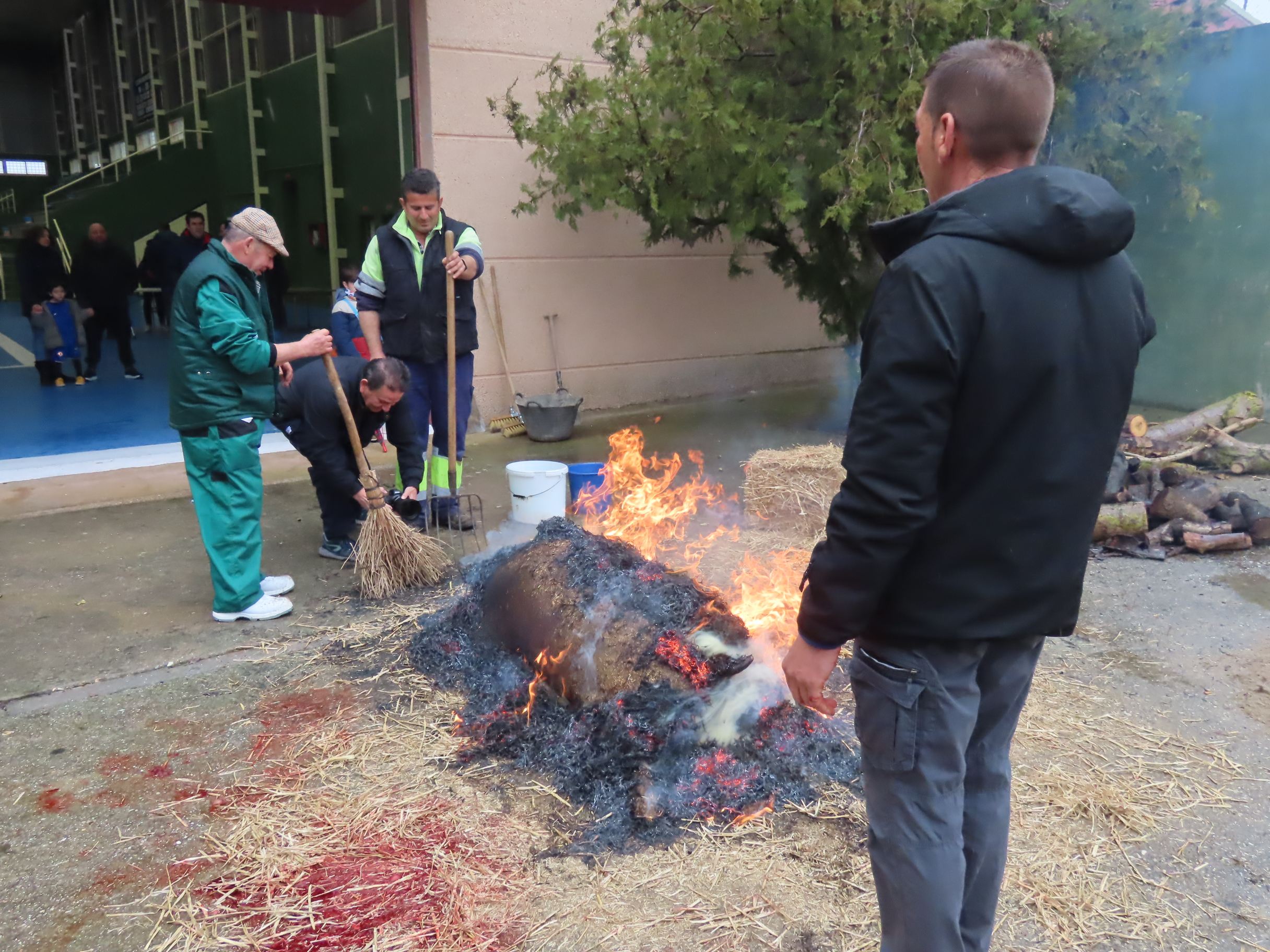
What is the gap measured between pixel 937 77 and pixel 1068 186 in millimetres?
342

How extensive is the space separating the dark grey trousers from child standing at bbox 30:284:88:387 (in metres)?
11.7

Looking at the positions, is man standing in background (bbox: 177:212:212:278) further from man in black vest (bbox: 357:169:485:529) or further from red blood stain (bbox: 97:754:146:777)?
red blood stain (bbox: 97:754:146:777)

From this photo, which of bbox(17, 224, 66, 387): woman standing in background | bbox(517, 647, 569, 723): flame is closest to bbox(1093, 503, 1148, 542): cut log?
bbox(517, 647, 569, 723): flame

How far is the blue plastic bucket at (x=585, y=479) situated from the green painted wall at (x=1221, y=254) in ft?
21.5

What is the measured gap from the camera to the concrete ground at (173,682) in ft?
9.18

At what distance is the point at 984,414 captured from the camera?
170cm

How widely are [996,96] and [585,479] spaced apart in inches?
171

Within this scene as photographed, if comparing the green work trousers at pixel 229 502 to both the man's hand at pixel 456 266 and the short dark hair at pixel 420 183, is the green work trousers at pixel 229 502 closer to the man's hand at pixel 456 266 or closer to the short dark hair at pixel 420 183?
the man's hand at pixel 456 266

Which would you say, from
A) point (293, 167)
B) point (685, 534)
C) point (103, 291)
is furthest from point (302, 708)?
point (293, 167)

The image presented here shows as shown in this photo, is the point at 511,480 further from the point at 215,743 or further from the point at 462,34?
the point at 462,34

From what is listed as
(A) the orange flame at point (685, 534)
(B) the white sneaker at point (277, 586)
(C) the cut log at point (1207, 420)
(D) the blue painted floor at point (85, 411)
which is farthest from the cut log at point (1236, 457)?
(D) the blue painted floor at point (85, 411)

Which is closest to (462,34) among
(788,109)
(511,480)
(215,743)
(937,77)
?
(788,109)

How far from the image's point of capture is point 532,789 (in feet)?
10.5

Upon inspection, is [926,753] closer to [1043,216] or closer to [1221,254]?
[1043,216]
